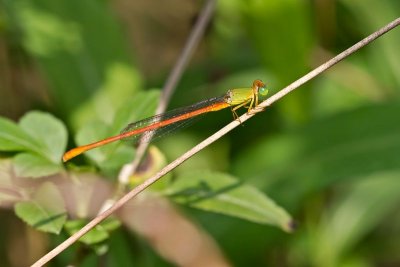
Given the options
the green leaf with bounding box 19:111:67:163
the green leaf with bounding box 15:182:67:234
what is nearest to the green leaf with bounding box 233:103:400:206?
the green leaf with bounding box 19:111:67:163

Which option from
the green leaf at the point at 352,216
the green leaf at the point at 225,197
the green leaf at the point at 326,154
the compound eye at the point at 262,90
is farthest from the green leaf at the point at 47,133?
the green leaf at the point at 352,216

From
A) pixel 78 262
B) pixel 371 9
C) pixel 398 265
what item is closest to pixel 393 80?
pixel 371 9

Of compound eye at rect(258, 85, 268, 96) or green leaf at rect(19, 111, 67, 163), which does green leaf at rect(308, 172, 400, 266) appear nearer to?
compound eye at rect(258, 85, 268, 96)

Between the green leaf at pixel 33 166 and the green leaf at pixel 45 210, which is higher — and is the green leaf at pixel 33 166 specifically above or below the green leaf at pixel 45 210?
above

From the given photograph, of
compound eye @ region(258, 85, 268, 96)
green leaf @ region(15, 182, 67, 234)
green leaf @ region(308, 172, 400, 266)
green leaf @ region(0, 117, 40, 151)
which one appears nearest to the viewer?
green leaf @ region(15, 182, 67, 234)

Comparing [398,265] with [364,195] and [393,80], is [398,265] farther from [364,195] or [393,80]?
[393,80]

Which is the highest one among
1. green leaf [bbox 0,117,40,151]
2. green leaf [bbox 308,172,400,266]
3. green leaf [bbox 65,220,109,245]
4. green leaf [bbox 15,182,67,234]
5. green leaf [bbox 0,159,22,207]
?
green leaf [bbox 308,172,400,266]

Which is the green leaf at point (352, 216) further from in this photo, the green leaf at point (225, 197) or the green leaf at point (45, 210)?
the green leaf at point (45, 210)
